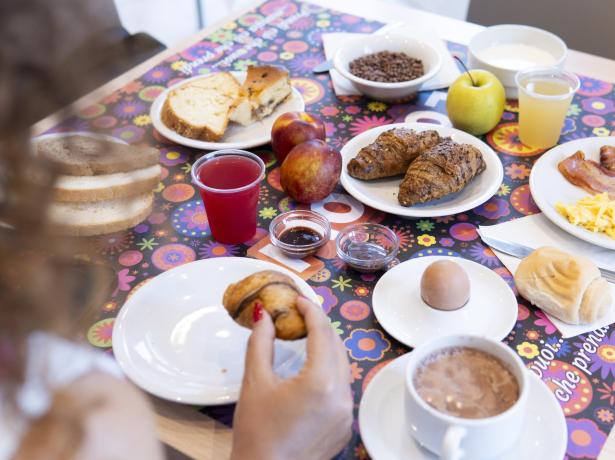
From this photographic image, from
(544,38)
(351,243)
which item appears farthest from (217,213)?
(544,38)

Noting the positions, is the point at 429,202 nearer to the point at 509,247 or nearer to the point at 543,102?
the point at 509,247

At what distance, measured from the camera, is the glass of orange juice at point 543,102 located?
151 centimetres

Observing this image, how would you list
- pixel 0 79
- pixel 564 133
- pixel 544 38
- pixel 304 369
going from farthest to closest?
1. pixel 544 38
2. pixel 564 133
3. pixel 304 369
4. pixel 0 79

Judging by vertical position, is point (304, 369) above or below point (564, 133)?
above

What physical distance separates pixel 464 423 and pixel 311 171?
27.5 inches

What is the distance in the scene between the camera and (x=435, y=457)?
887 millimetres

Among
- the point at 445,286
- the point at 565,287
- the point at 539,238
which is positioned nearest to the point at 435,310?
the point at 445,286

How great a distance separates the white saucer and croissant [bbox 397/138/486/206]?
1.52 feet

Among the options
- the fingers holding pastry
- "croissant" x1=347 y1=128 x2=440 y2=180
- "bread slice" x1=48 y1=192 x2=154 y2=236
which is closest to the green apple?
"croissant" x1=347 y1=128 x2=440 y2=180

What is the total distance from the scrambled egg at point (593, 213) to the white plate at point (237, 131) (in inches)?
27.5

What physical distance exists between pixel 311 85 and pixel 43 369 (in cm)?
135

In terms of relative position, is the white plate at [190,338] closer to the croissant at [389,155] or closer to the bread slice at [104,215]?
the bread slice at [104,215]

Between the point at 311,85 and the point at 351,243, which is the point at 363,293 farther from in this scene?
the point at 311,85

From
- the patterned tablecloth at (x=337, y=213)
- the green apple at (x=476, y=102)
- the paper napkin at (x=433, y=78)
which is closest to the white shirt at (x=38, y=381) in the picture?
the patterned tablecloth at (x=337, y=213)
